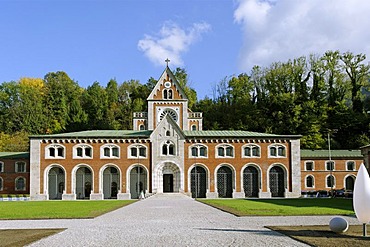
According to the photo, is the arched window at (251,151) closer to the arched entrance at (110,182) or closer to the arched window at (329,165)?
the arched window at (329,165)

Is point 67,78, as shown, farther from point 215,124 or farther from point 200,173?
point 200,173

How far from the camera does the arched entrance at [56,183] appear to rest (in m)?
57.4

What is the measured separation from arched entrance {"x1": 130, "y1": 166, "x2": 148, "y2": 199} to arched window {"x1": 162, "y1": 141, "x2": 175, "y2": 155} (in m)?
3.32

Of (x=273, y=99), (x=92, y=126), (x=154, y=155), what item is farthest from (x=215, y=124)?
(x=154, y=155)

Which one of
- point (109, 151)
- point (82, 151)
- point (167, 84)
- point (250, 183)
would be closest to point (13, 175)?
point (82, 151)

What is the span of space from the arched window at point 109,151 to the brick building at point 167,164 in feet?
0.39

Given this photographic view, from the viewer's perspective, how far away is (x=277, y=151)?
59031mm

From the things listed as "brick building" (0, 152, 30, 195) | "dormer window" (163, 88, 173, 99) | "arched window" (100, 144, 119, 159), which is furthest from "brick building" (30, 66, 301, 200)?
"dormer window" (163, 88, 173, 99)

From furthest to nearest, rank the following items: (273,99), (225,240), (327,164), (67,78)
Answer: (67,78) < (273,99) < (327,164) < (225,240)

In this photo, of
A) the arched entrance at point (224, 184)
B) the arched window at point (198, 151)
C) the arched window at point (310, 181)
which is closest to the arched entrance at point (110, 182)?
the arched window at point (198, 151)

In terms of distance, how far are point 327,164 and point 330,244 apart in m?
53.4

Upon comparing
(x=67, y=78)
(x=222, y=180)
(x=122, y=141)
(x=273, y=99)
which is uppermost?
(x=67, y=78)

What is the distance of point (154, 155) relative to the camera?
5825cm

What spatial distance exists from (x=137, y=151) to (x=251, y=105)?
3197cm
